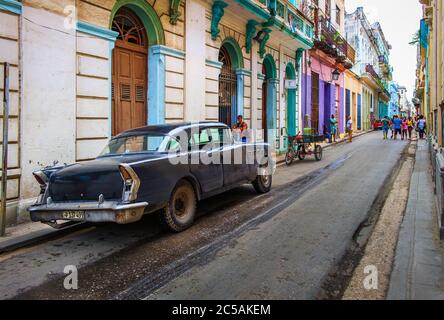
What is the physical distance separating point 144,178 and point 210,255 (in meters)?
1.33

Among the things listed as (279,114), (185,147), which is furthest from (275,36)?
(185,147)

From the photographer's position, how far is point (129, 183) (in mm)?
5191

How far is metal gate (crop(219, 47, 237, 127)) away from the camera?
1409 centimetres

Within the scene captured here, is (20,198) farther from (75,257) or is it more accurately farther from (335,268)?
(335,268)

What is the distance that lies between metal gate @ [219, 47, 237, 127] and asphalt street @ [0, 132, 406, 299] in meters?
6.43

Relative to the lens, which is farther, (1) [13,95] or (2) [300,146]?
(2) [300,146]

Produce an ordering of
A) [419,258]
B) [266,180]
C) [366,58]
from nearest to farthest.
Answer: [419,258] < [266,180] < [366,58]

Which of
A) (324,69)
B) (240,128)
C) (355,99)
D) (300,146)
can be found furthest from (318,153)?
(355,99)

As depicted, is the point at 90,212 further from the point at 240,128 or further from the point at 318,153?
the point at 318,153

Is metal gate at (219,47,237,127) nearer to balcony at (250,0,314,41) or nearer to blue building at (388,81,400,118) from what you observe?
balcony at (250,0,314,41)

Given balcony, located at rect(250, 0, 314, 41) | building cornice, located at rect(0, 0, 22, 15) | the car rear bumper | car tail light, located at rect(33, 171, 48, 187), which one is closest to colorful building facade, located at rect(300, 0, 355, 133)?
balcony, located at rect(250, 0, 314, 41)

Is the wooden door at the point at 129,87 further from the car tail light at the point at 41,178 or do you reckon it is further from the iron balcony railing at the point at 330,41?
the iron balcony railing at the point at 330,41
